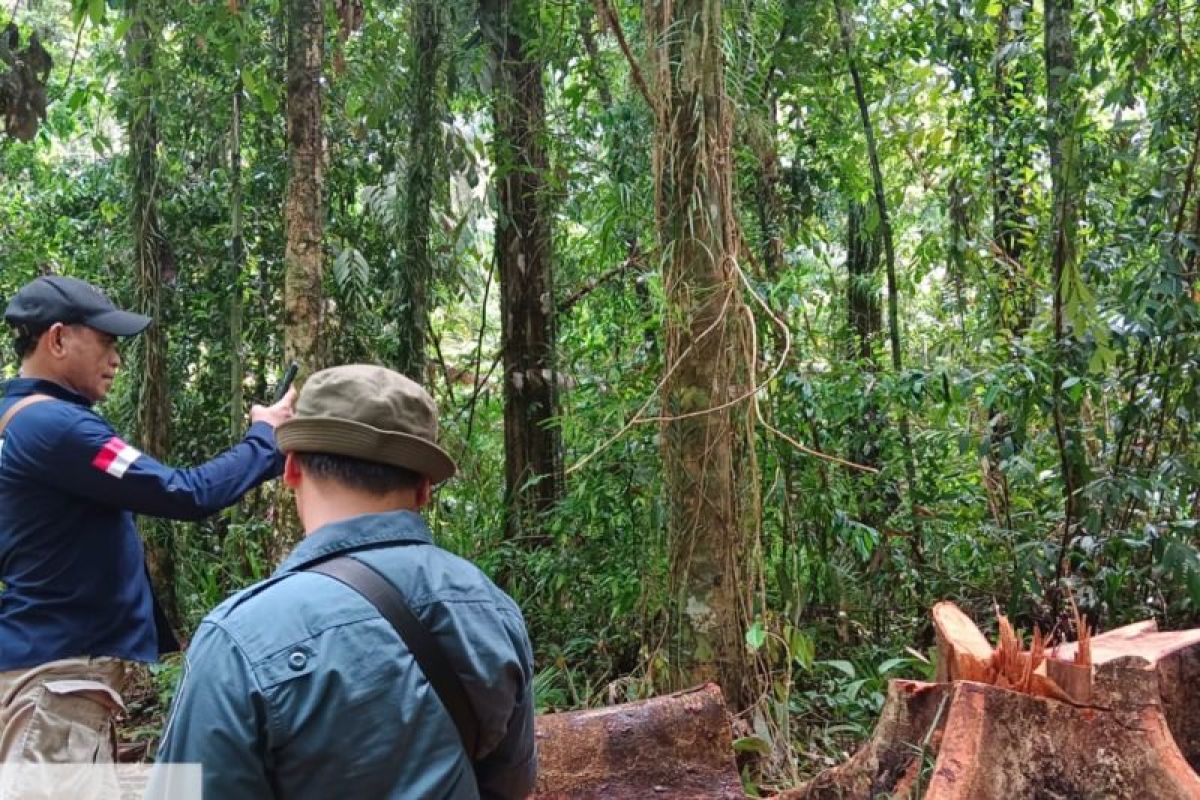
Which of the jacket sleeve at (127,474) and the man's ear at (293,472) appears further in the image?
the jacket sleeve at (127,474)

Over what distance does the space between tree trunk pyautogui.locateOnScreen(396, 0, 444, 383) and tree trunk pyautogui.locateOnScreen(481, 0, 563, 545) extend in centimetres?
41

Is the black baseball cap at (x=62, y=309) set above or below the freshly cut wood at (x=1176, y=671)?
above

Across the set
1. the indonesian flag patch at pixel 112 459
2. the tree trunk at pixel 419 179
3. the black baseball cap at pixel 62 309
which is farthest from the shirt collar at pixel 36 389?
the tree trunk at pixel 419 179

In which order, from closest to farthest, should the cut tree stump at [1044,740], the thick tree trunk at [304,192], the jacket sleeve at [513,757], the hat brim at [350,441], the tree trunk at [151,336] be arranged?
the hat brim at [350,441]
the jacket sleeve at [513,757]
the cut tree stump at [1044,740]
the thick tree trunk at [304,192]
the tree trunk at [151,336]

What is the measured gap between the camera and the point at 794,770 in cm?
404

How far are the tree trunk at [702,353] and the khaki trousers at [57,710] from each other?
7.00 ft

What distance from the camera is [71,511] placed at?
9.76ft

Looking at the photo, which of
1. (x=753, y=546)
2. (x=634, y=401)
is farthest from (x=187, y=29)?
(x=753, y=546)

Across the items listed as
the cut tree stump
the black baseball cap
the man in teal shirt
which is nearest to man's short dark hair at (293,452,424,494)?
the man in teal shirt

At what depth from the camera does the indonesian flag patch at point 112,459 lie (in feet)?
9.43

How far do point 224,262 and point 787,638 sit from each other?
5741 millimetres

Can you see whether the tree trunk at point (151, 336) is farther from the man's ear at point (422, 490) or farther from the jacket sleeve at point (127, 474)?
the man's ear at point (422, 490)

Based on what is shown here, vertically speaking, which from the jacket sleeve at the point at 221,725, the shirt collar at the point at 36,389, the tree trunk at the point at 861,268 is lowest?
the jacket sleeve at the point at 221,725

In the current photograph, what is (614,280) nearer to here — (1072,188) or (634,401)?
(634,401)
